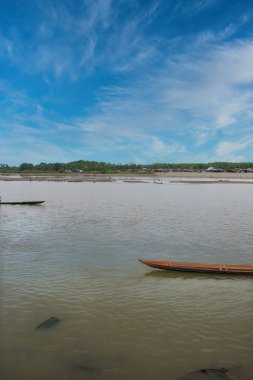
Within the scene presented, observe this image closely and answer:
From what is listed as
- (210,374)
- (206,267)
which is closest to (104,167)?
(206,267)

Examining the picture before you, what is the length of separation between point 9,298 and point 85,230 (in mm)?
12248

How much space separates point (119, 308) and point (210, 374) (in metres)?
3.88

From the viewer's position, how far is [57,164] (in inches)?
7032

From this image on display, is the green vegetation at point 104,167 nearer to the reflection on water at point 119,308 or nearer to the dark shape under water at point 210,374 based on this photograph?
the reflection on water at point 119,308

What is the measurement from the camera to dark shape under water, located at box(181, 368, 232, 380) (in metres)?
6.84

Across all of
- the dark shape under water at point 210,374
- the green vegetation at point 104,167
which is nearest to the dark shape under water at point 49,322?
the dark shape under water at point 210,374

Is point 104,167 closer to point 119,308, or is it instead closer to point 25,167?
point 25,167

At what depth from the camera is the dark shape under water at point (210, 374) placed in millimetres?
6840

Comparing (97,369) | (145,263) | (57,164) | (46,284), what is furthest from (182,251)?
(57,164)

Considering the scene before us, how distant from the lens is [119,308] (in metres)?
10.4

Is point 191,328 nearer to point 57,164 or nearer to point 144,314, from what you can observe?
point 144,314

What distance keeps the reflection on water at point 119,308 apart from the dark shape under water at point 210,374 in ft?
0.89

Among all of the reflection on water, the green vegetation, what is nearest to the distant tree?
the green vegetation

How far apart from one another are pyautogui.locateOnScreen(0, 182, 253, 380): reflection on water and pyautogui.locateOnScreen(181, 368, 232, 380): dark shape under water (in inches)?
10.7
